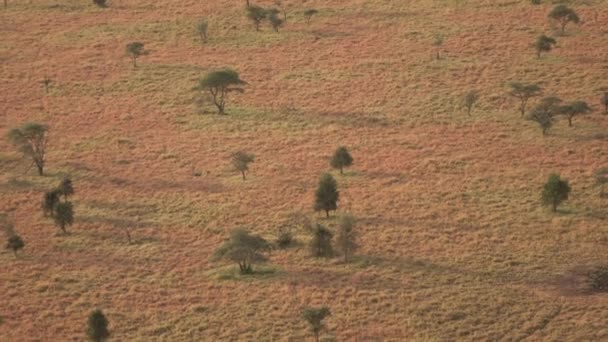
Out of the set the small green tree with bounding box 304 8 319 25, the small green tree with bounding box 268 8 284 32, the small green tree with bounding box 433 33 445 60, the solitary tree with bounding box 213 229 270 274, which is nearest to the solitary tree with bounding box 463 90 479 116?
the small green tree with bounding box 433 33 445 60

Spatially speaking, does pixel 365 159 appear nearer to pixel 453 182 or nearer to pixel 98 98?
pixel 453 182

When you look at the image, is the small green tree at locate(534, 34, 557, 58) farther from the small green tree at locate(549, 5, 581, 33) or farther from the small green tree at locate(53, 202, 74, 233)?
the small green tree at locate(53, 202, 74, 233)

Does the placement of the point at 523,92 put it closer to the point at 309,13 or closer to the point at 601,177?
the point at 601,177

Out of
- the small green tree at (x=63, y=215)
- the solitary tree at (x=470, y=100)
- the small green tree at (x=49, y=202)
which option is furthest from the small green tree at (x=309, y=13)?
the small green tree at (x=63, y=215)

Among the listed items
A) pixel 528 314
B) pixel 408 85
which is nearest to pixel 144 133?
pixel 408 85

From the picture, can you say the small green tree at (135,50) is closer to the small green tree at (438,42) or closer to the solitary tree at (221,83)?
the solitary tree at (221,83)

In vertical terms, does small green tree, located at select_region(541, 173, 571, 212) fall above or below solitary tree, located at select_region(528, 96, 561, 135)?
below
